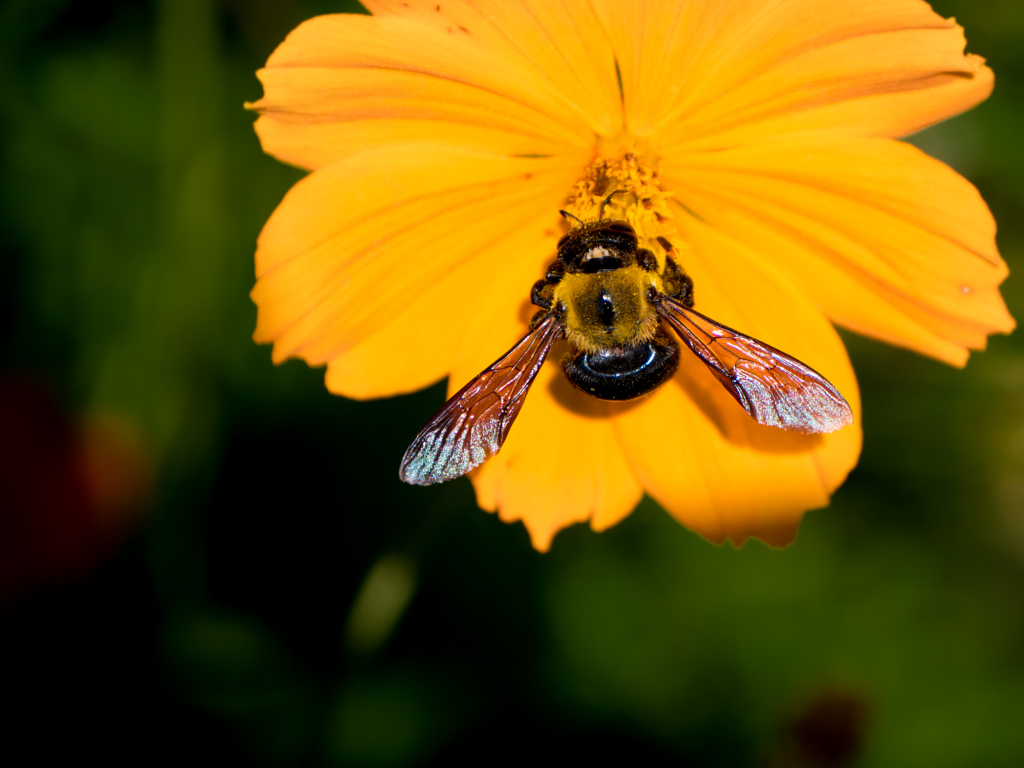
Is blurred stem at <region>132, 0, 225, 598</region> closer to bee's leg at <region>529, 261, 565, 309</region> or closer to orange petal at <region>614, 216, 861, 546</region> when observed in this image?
bee's leg at <region>529, 261, 565, 309</region>

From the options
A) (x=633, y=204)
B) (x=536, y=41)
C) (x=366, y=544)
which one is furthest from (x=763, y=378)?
(x=366, y=544)

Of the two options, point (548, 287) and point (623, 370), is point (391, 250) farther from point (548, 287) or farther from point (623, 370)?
point (623, 370)

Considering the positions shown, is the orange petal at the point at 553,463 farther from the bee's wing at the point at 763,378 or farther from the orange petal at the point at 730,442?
the bee's wing at the point at 763,378

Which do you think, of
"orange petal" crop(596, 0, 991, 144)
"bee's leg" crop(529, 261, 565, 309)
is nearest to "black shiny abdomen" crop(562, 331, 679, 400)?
"bee's leg" crop(529, 261, 565, 309)

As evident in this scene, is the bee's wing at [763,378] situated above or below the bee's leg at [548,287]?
below

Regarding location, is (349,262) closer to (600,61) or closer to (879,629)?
(600,61)

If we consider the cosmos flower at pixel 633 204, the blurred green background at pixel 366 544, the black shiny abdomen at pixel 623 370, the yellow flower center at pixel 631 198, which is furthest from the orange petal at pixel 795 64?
the blurred green background at pixel 366 544

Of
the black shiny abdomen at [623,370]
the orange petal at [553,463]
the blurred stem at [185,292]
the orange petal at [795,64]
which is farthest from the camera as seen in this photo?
the blurred stem at [185,292]
